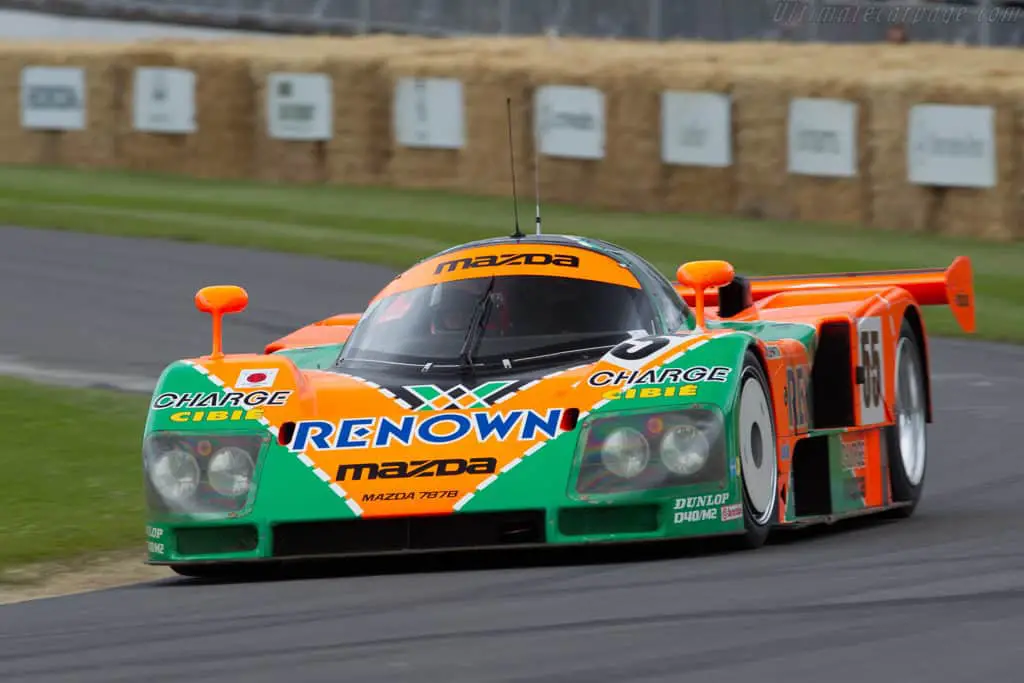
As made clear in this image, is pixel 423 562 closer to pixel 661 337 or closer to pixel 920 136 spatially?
pixel 661 337

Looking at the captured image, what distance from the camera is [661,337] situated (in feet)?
26.1

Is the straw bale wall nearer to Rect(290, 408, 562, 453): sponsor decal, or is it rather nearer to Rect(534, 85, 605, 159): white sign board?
Rect(534, 85, 605, 159): white sign board

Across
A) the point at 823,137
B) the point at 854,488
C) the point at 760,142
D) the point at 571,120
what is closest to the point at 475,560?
the point at 854,488

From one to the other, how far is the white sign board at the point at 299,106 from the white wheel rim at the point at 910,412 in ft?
58.4

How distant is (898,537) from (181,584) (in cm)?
251

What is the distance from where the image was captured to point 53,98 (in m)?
29.6

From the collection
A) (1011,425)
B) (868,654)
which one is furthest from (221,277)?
(868,654)

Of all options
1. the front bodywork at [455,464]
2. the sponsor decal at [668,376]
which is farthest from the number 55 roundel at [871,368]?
the sponsor decal at [668,376]

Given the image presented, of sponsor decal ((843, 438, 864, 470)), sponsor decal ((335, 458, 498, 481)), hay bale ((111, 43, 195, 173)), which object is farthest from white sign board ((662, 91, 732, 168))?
sponsor decal ((335, 458, 498, 481))

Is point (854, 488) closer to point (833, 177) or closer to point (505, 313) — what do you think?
point (505, 313)

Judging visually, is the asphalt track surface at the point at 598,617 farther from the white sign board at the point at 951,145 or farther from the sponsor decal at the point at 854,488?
the white sign board at the point at 951,145

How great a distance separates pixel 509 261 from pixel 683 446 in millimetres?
1596

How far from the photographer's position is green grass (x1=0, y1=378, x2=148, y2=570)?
9.16m

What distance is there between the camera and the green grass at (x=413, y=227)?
19.5m
